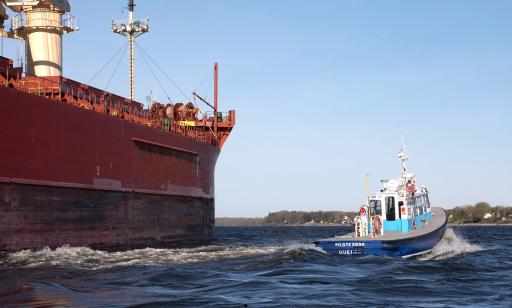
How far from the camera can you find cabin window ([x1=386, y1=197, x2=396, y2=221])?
23.6 metres

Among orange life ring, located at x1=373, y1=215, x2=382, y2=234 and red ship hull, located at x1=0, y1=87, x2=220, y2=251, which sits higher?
red ship hull, located at x1=0, y1=87, x2=220, y2=251

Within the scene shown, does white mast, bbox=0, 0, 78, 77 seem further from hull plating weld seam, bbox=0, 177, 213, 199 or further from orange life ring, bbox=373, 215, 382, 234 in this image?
orange life ring, bbox=373, 215, 382, 234

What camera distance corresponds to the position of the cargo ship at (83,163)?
64.1 ft

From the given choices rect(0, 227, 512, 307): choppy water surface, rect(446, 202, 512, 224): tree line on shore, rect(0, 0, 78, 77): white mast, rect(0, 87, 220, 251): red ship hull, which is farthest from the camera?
rect(446, 202, 512, 224): tree line on shore

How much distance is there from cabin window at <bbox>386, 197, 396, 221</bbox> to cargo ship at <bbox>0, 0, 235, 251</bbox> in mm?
10578

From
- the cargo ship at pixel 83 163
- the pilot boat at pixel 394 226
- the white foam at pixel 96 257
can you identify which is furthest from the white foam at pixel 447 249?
the cargo ship at pixel 83 163

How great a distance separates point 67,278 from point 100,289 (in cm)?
210

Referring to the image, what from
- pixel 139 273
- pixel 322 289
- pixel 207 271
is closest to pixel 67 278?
pixel 139 273

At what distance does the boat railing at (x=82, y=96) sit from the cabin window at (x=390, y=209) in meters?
12.1

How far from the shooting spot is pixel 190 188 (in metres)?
32.8

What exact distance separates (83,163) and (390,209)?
11865 mm

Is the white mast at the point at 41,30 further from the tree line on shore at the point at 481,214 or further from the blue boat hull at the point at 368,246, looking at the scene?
the tree line on shore at the point at 481,214

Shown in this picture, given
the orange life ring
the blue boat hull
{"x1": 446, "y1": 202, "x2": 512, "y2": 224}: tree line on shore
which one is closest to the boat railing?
the blue boat hull

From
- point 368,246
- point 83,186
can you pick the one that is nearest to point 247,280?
point 368,246
